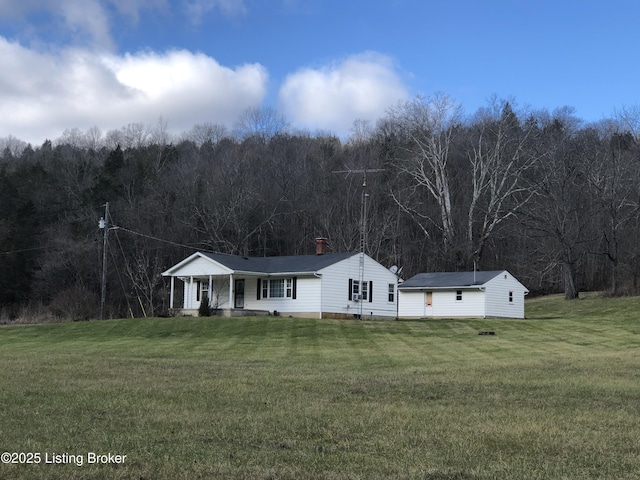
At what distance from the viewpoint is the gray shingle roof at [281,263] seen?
3994cm

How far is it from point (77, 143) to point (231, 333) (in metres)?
64.2

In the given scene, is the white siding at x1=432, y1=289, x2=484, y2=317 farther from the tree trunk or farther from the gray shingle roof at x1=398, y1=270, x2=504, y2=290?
the tree trunk

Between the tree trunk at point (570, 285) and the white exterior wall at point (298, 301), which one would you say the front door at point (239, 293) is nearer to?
the white exterior wall at point (298, 301)

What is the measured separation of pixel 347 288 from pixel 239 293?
6.65m

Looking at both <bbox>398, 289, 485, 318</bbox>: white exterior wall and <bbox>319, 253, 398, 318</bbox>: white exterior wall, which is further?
<bbox>398, 289, 485, 318</bbox>: white exterior wall

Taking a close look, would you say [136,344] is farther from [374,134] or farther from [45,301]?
[374,134]

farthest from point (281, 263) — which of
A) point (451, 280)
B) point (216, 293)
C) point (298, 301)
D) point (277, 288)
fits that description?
point (451, 280)

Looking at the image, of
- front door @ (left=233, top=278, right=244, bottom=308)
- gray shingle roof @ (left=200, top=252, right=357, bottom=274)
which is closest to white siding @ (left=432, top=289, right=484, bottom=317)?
gray shingle roof @ (left=200, top=252, right=357, bottom=274)

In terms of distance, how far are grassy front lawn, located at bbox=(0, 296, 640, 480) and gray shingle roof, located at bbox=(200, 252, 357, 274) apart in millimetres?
18260

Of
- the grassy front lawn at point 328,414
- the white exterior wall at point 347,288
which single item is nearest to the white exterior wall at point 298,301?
the white exterior wall at point 347,288

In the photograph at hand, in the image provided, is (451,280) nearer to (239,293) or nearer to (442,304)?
(442,304)

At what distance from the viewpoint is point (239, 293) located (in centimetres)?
4250

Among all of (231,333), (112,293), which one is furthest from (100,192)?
(231,333)

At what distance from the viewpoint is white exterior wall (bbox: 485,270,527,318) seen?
147 feet
